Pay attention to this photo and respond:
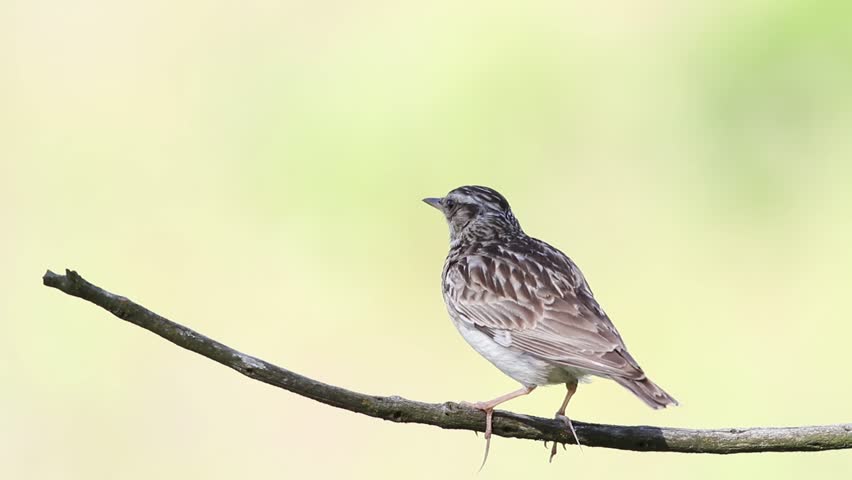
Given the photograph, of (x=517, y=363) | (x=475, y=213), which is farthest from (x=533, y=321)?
(x=475, y=213)

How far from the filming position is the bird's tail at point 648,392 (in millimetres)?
5254

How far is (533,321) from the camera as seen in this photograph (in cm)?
616

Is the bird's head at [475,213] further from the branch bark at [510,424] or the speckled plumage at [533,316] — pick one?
the branch bark at [510,424]

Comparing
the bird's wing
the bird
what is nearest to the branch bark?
the bird

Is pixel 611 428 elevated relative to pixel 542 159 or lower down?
lower down

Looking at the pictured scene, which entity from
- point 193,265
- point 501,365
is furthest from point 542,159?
point 501,365

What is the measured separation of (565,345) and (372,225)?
24.0 ft

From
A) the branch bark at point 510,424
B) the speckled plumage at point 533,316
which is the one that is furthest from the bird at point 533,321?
the branch bark at point 510,424

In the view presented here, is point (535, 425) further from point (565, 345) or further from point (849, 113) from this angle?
point (849, 113)

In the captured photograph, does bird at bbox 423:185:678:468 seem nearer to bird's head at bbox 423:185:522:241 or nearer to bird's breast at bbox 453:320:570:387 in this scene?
bird's breast at bbox 453:320:570:387

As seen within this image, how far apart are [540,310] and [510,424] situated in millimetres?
936

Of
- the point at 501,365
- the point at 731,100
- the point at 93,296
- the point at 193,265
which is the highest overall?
the point at 731,100

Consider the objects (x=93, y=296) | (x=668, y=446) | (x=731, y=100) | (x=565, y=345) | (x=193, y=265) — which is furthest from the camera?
(x=731, y=100)

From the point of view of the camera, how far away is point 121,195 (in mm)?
13531
